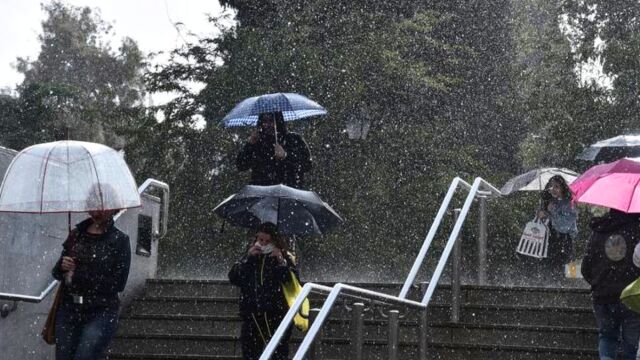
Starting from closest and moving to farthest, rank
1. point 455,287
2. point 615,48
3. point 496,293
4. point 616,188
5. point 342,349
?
point 616,188 < point 342,349 < point 455,287 < point 496,293 < point 615,48

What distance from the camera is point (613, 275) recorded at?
25.5ft

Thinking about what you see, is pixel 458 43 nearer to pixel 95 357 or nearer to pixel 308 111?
pixel 308 111

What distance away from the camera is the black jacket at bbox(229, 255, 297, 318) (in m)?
7.54

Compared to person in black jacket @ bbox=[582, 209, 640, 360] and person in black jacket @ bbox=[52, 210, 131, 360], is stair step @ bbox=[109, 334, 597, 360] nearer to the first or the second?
person in black jacket @ bbox=[582, 209, 640, 360]

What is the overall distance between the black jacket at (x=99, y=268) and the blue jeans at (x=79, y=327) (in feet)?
0.22

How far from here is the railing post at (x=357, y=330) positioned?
6684 millimetres

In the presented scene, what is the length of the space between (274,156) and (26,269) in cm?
206

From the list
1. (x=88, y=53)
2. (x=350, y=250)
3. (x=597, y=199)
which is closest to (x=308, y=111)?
(x=597, y=199)

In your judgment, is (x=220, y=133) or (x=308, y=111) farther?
(x=220, y=133)

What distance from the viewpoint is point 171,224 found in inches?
809

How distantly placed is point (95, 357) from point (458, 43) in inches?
1000

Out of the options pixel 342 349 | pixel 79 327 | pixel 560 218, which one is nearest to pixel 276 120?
pixel 342 349

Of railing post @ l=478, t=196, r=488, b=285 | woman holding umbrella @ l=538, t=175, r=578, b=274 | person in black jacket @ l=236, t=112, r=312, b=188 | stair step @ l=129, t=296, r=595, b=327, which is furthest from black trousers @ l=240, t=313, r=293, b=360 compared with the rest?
woman holding umbrella @ l=538, t=175, r=578, b=274

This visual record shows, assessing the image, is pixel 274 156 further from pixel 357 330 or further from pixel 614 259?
pixel 614 259
